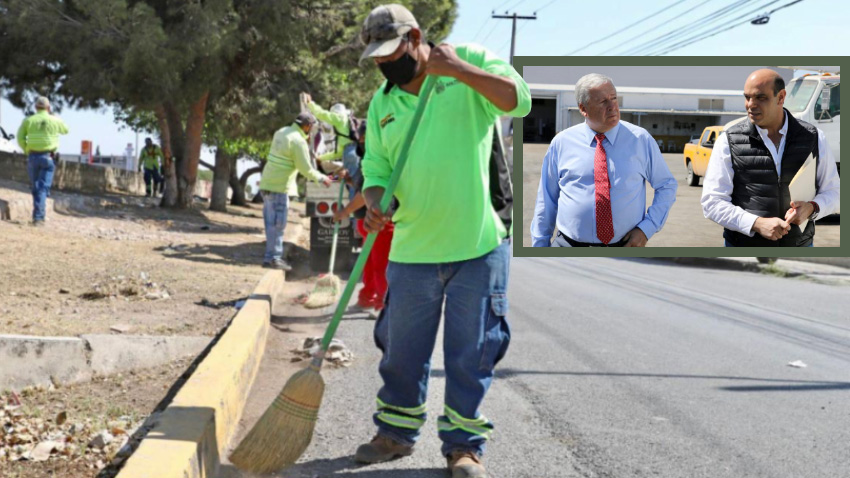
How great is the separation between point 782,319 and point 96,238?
360 inches

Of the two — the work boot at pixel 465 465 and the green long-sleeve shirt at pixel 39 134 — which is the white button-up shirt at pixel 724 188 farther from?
the green long-sleeve shirt at pixel 39 134

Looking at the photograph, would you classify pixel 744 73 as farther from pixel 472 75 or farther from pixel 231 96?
pixel 231 96

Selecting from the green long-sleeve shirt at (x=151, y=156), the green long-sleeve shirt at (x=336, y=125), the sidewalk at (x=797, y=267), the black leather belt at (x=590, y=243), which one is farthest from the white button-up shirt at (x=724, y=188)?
the green long-sleeve shirt at (x=151, y=156)

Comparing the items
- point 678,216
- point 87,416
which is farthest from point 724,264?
point 87,416

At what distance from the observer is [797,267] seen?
1630 centimetres

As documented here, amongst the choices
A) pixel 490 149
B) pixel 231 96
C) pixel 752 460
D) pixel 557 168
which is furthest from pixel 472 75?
pixel 231 96

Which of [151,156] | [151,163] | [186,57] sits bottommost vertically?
[151,163]

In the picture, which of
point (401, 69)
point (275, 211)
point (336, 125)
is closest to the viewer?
point (401, 69)

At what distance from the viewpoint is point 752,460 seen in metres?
4.29

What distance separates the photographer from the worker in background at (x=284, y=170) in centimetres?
1072

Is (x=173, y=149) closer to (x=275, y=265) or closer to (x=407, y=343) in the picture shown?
(x=275, y=265)

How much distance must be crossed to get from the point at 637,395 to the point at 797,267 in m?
12.0

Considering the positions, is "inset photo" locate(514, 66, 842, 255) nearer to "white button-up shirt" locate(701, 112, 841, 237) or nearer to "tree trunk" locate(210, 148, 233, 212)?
"white button-up shirt" locate(701, 112, 841, 237)

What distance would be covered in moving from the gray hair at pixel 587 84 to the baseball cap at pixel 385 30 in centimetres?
105
